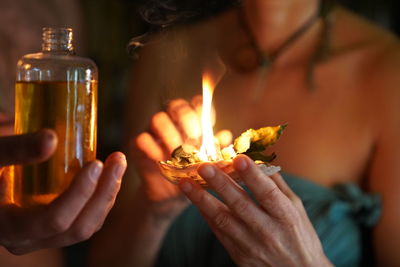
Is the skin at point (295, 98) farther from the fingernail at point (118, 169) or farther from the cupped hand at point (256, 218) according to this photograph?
the fingernail at point (118, 169)

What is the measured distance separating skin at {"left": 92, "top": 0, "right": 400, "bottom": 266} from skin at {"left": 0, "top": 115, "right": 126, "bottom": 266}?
515 millimetres

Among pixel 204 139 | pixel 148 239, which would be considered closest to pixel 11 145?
pixel 204 139

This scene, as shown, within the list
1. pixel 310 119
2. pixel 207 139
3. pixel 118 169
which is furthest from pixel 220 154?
pixel 310 119

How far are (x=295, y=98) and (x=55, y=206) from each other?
0.99 m

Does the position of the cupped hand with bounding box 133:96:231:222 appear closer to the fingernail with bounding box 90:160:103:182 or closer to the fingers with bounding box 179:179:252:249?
the fingers with bounding box 179:179:252:249

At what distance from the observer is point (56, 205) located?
1.84 feet

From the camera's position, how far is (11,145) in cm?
53

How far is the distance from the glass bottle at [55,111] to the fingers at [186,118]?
1.14 ft

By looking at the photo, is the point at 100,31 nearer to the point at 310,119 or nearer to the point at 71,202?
the point at 310,119

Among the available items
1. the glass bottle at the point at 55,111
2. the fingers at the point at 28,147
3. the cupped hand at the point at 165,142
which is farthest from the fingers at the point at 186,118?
the fingers at the point at 28,147

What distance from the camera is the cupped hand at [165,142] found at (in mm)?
940

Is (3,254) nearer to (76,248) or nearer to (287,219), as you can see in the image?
(287,219)

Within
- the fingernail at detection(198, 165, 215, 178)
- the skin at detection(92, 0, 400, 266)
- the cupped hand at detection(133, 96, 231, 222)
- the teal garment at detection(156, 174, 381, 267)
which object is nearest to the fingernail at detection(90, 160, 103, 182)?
the fingernail at detection(198, 165, 215, 178)

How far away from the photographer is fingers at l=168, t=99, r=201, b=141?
97 cm
